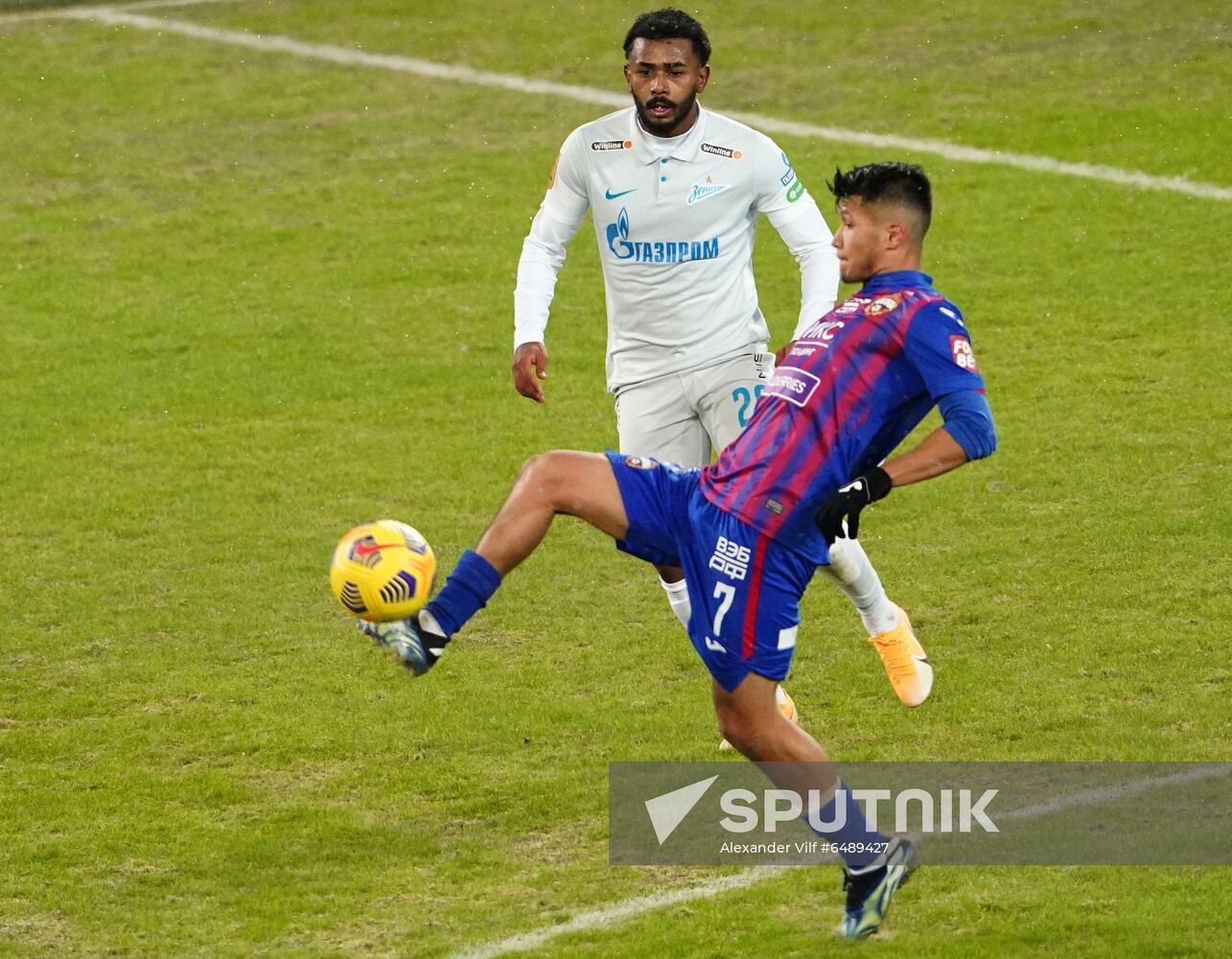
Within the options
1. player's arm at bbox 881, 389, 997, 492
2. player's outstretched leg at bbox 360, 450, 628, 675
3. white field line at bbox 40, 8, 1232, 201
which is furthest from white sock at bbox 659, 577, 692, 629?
white field line at bbox 40, 8, 1232, 201

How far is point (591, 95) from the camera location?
17750 millimetres

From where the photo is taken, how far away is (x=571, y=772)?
7742 millimetres

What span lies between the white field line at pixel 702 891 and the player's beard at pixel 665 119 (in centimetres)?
303

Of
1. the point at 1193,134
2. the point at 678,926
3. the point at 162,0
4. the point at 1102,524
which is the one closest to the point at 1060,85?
the point at 1193,134

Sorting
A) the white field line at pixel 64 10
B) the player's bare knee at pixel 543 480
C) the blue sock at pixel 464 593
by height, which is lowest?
the blue sock at pixel 464 593

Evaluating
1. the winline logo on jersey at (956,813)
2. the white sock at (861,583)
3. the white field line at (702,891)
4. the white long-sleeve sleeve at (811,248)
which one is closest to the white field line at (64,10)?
the white long-sleeve sleeve at (811,248)

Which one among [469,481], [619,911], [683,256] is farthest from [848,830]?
[469,481]

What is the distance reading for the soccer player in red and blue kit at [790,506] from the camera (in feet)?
20.6

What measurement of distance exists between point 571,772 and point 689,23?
10.0 feet

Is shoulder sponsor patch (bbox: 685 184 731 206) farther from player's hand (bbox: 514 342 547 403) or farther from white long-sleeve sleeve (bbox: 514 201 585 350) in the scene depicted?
player's hand (bbox: 514 342 547 403)

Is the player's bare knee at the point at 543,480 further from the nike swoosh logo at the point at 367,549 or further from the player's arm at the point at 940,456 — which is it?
the player's arm at the point at 940,456

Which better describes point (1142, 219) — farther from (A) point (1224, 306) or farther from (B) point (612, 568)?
(B) point (612, 568)

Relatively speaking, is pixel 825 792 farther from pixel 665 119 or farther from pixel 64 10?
pixel 64 10

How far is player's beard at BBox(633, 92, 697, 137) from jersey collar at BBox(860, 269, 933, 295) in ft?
6.07
